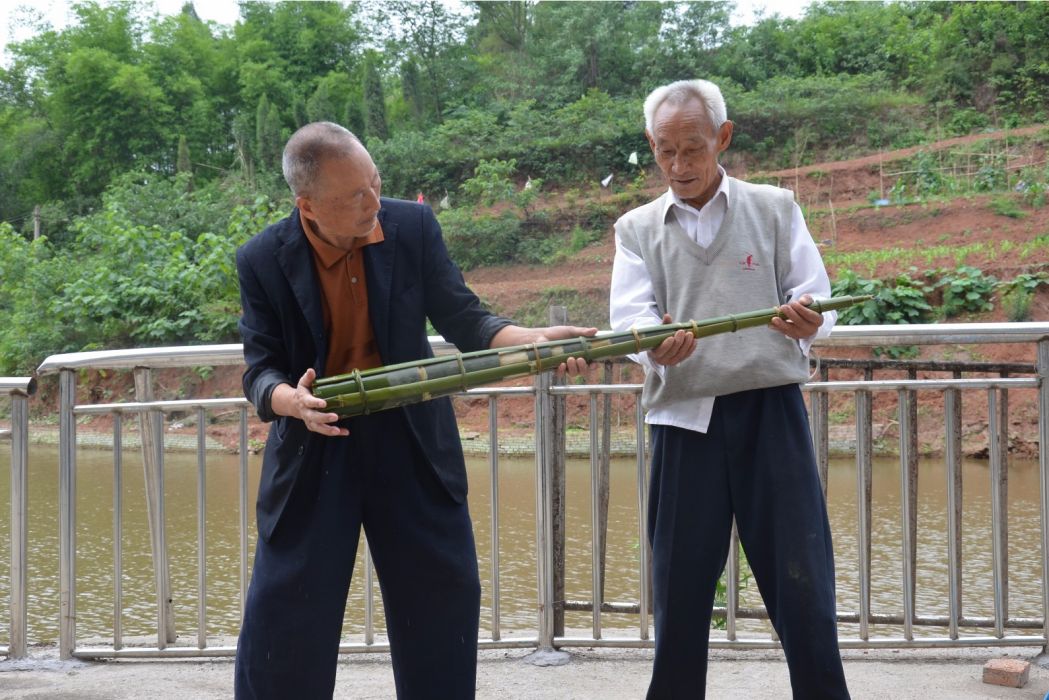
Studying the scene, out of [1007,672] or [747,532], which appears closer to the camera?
[747,532]

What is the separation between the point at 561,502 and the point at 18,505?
179 cm

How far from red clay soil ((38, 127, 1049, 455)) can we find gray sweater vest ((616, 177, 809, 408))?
1131 cm

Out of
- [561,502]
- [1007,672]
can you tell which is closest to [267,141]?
[561,502]

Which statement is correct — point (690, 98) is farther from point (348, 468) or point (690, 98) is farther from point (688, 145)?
point (348, 468)

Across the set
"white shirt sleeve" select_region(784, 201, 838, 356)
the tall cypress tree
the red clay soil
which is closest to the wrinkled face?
"white shirt sleeve" select_region(784, 201, 838, 356)

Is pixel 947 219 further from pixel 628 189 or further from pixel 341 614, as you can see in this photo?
pixel 341 614

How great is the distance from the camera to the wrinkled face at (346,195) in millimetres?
2189

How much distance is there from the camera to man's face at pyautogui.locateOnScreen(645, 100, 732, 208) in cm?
252

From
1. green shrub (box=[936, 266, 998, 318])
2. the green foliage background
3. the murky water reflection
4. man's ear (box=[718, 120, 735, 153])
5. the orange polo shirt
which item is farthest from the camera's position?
the green foliage background

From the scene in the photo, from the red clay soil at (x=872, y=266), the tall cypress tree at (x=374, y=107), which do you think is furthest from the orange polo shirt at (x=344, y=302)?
the tall cypress tree at (x=374, y=107)

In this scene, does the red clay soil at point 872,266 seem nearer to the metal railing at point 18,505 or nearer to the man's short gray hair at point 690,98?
the metal railing at point 18,505

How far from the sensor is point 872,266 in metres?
17.8

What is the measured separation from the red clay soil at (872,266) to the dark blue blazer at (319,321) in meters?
11.7

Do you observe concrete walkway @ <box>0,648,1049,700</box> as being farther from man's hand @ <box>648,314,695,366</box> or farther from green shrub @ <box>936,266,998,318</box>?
green shrub @ <box>936,266,998,318</box>
